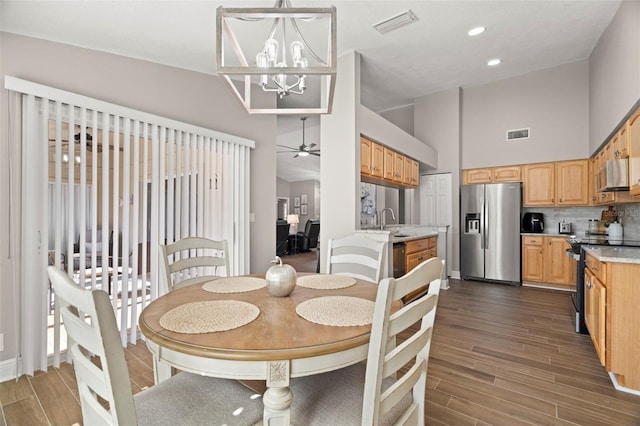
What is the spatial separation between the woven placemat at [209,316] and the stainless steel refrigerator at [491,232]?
470cm

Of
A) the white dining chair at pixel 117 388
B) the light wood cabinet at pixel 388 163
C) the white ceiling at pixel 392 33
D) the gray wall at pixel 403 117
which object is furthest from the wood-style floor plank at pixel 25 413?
the gray wall at pixel 403 117

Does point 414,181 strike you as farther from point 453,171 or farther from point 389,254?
point 389,254

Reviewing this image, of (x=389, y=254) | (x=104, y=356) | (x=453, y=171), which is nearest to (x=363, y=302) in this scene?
(x=104, y=356)

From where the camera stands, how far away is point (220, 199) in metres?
3.44

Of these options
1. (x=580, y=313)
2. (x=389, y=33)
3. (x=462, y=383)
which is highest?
(x=389, y=33)

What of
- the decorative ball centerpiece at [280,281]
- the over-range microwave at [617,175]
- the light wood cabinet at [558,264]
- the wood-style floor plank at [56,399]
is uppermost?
the over-range microwave at [617,175]

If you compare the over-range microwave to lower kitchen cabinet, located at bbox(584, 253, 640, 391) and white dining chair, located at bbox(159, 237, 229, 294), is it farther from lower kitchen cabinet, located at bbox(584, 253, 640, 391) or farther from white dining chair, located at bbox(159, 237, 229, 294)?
white dining chair, located at bbox(159, 237, 229, 294)

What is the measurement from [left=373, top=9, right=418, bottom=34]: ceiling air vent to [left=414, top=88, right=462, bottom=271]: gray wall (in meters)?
2.78

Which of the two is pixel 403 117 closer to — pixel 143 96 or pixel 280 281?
pixel 143 96

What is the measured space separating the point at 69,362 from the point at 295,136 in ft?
22.8

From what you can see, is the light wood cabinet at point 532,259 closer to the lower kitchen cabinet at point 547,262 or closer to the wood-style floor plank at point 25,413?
the lower kitchen cabinet at point 547,262

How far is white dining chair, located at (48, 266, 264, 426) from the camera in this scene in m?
0.76

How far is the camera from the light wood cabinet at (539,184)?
474 centimetres

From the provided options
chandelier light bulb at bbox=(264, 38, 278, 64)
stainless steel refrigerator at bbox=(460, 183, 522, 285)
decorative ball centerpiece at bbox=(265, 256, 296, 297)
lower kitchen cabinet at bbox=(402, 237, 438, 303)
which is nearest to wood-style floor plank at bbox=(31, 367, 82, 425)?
decorative ball centerpiece at bbox=(265, 256, 296, 297)
